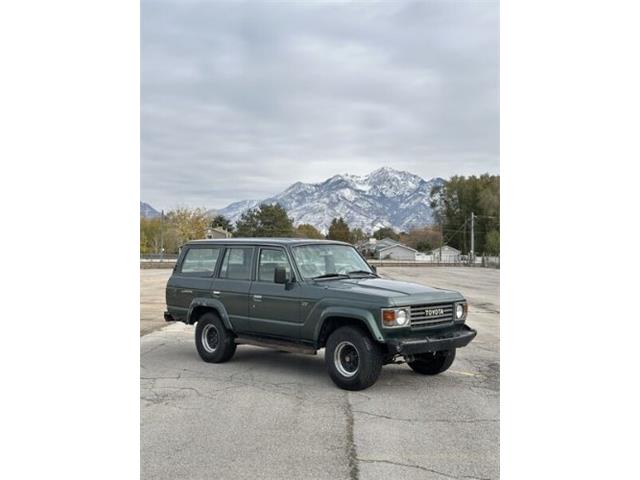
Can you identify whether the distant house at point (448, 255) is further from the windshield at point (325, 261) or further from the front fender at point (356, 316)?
the front fender at point (356, 316)

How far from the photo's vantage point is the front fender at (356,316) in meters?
6.62

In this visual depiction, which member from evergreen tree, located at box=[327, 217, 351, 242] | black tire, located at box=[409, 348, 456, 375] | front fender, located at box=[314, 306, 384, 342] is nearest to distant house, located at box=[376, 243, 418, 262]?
evergreen tree, located at box=[327, 217, 351, 242]

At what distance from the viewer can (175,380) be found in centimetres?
748

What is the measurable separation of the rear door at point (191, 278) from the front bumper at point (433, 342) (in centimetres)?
327

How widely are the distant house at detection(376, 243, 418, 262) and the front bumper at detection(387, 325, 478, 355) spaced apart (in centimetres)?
5907

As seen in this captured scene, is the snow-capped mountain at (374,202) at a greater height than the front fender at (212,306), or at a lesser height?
greater

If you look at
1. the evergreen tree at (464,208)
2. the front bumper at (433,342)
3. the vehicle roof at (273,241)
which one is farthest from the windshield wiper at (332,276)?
the evergreen tree at (464,208)

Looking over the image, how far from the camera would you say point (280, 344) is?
775cm
